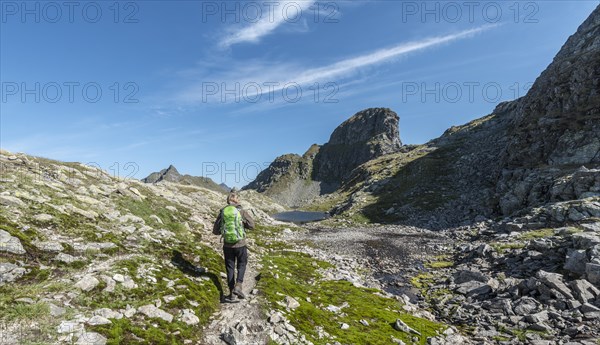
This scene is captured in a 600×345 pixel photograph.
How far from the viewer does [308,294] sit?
16.1 meters

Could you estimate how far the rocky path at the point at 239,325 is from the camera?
9.69 m

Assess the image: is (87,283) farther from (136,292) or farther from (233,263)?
(233,263)

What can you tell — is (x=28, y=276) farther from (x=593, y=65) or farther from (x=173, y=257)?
(x=593, y=65)

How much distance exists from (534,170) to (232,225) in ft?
219

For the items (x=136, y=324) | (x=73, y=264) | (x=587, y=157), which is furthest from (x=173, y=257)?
(x=587, y=157)

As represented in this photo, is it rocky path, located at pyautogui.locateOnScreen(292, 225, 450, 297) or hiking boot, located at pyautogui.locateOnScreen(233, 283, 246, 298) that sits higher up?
hiking boot, located at pyautogui.locateOnScreen(233, 283, 246, 298)

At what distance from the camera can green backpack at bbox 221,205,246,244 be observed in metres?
12.9

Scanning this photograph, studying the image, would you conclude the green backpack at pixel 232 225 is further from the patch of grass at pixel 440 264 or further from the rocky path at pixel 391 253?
the patch of grass at pixel 440 264

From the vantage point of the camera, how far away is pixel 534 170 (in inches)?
2341

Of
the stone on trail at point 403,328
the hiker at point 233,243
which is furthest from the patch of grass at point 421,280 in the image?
the hiker at point 233,243

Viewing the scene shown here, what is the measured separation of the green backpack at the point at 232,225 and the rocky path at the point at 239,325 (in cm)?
251

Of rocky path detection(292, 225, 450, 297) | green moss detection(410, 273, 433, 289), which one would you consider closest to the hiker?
rocky path detection(292, 225, 450, 297)

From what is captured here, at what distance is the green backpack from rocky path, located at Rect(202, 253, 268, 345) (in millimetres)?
2512

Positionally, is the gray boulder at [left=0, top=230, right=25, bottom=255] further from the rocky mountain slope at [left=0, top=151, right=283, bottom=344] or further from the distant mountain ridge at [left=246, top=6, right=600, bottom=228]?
the distant mountain ridge at [left=246, top=6, right=600, bottom=228]
